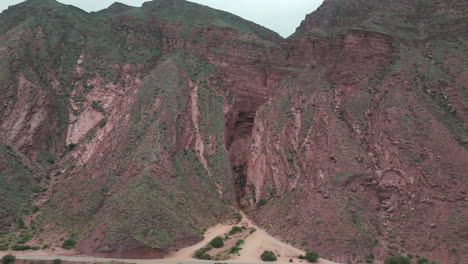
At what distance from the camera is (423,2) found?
2120 inches

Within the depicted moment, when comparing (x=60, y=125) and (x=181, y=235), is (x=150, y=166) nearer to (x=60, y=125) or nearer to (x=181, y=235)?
(x=181, y=235)

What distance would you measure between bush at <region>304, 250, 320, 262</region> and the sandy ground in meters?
0.40

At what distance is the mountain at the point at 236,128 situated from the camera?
35.8 metres

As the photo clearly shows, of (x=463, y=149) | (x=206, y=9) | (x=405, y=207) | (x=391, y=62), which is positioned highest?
(x=206, y=9)

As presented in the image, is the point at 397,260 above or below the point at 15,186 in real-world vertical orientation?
above

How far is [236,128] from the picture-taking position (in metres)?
56.1

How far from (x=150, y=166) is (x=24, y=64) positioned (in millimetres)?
24564

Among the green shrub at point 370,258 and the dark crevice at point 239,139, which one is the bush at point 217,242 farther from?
the dark crevice at point 239,139

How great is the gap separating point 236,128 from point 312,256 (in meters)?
26.9

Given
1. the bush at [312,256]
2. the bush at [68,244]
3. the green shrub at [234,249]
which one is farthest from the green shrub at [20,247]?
the bush at [312,256]

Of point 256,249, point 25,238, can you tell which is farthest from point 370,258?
point 25,238

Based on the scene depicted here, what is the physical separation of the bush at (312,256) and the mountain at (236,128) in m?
1.56

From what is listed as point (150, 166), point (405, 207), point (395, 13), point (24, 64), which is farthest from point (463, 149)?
point (24, 64)

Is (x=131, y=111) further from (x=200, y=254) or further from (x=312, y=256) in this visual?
(x=312, y=256)
